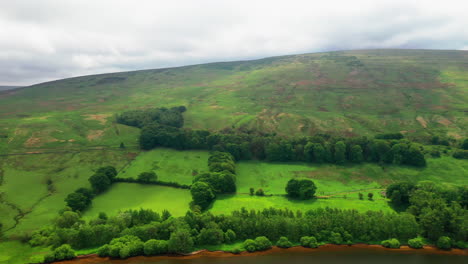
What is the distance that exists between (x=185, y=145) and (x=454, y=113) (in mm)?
173954

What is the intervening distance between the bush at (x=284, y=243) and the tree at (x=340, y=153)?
206ft

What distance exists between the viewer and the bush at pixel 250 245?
6069cm

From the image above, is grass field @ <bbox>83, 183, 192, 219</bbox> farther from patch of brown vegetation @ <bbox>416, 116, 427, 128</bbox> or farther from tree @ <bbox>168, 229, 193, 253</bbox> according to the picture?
patch of brown vegetation @ <bbox>416, 116, 427, 128</bbox>

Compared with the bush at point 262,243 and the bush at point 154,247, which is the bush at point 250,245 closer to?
the bush at point 262,243

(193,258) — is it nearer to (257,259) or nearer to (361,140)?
(257,259)

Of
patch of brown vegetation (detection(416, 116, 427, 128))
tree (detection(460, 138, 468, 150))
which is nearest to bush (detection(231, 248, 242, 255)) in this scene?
tree (detection(460, 138, 468, 150))

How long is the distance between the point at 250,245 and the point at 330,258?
63.5 feet

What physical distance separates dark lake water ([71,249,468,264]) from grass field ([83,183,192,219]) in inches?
A: 755

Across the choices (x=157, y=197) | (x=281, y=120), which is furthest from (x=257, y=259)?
(x=281, y=120)

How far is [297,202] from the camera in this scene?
268 ft

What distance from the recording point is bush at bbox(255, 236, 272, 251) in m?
61.1

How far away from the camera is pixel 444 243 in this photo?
196ft

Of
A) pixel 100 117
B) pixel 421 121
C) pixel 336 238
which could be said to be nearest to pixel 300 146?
pixel 336 238

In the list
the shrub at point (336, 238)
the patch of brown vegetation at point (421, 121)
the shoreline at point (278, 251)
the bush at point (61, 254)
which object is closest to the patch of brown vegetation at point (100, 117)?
the bush at point (61, 254)
